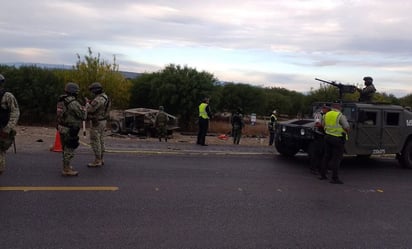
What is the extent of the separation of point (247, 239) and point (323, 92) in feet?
215

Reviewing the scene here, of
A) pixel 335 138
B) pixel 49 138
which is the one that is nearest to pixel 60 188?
pixel 335 138

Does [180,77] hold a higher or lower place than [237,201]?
higher

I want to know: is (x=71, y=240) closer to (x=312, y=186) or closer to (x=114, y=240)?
(x=114, y=240)

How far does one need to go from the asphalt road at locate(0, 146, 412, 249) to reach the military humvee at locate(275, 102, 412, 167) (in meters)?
1.15

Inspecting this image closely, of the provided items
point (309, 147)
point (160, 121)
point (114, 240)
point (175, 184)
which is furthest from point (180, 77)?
point (114, 240)

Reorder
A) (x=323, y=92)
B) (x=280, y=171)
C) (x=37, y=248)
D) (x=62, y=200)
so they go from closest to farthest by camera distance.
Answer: (x=37, y=248)
(x=62, y=200)
(x=280, y=171)
(x=323, y=92)

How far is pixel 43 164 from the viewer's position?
9.26m

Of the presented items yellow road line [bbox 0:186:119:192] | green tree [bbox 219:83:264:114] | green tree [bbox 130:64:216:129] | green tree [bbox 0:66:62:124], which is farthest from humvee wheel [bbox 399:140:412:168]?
green tree [bbox 219:83:264:114]

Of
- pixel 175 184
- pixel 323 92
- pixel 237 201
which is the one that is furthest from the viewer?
pixel 323 92

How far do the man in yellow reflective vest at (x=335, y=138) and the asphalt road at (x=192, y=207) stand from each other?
345 millimetres

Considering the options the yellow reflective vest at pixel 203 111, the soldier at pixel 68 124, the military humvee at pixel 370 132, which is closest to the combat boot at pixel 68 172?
the soldier at pixel 68 124

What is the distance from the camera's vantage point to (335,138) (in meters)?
9.48

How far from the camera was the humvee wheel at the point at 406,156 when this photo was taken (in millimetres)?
12039

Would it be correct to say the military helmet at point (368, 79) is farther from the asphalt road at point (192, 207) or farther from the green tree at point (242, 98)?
the green tree at point (242, 98)
